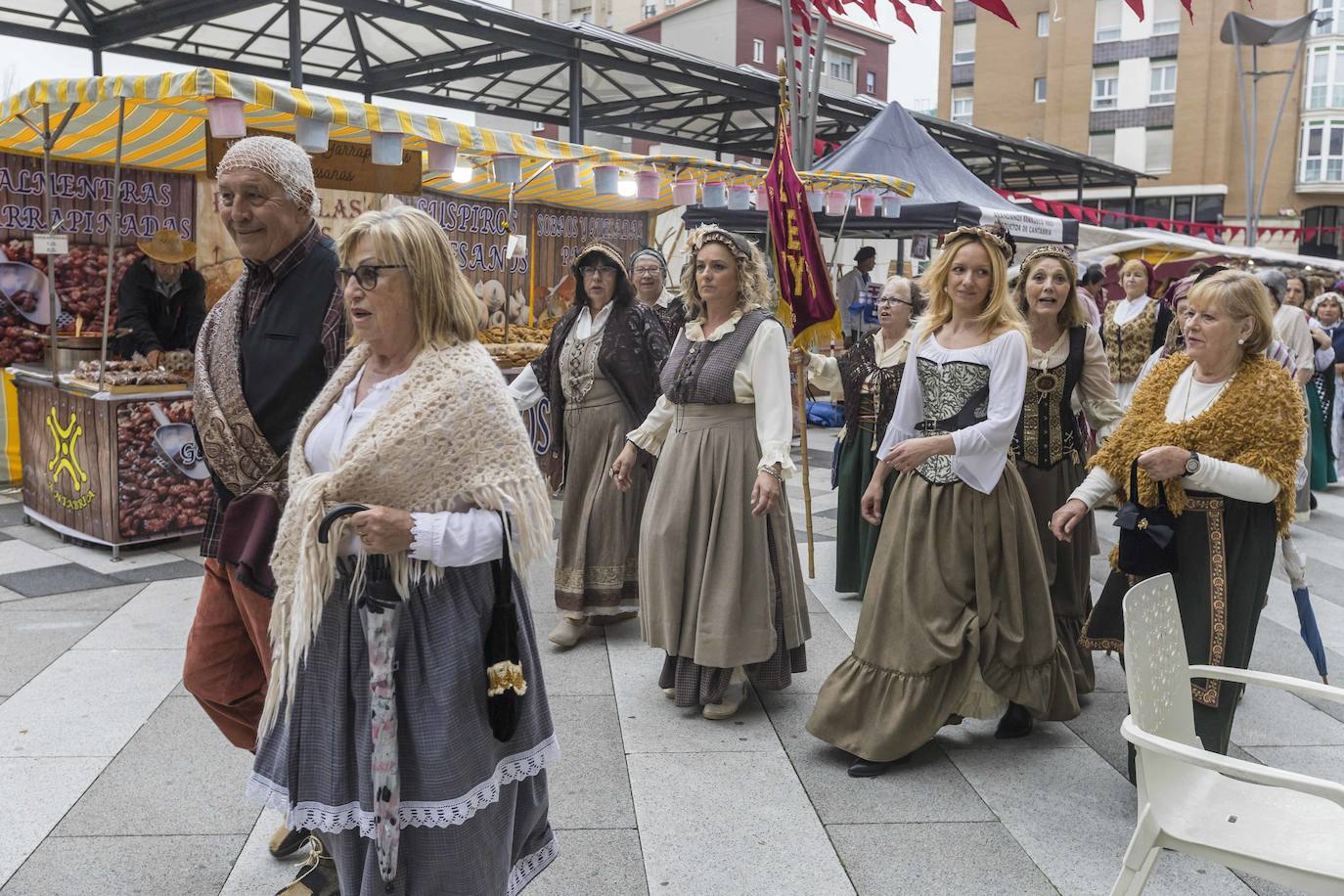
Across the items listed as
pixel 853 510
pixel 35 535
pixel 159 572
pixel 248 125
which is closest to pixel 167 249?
pixel 248 125

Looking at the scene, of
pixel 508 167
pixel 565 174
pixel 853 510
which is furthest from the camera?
pixel 565 174

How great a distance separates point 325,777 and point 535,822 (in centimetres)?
54

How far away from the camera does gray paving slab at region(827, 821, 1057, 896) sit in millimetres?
3078

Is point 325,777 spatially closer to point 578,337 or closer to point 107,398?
point 578,337

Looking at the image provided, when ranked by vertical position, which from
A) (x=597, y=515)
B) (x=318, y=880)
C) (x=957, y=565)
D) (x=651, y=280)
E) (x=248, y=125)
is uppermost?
(x=248, y=125)

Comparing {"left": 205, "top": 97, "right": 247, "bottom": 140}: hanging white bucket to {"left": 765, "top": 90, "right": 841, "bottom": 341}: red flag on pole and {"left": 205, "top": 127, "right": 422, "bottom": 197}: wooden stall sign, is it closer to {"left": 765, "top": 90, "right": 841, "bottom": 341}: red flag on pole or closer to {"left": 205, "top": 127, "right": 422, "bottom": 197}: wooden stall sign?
{"left": 205, "top": 127, "right": 422, "bottom": 197}: wooden stall sign

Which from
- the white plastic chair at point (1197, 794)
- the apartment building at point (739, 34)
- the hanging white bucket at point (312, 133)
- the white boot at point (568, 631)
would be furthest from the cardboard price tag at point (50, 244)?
the apartment building at point (739, 34)

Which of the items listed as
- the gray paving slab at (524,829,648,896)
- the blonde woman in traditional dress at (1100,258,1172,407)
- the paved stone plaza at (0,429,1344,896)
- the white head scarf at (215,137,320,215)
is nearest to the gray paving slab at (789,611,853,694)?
the paved stone plaza at (0,429,1344,896)

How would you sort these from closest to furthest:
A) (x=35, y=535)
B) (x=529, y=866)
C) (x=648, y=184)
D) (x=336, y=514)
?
(x=336, y=514) → (x=529, y=866) → (x=35, y=535) → (x=648, y=184)

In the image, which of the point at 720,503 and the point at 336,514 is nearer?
the point at 336,514

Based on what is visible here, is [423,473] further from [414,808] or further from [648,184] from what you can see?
[648,184]

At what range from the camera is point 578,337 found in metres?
5.39

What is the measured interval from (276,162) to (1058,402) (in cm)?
339

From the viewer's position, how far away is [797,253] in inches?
216
